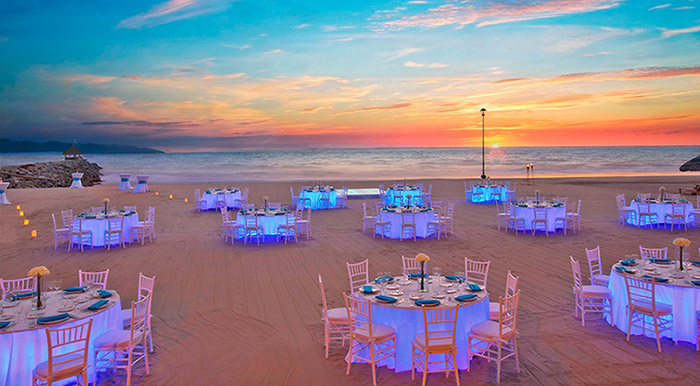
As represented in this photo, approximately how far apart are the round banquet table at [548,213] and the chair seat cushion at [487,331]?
9380 millimetres

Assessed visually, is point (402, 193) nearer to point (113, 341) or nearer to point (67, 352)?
point (113, 341)

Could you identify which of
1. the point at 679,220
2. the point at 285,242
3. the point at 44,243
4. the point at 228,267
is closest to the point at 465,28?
the point at 679,220

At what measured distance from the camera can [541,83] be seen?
92.0ft

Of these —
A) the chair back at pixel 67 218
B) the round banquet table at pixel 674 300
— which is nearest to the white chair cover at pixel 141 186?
the chair back at pixel 67 218

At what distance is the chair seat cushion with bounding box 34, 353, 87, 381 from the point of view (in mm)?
4621

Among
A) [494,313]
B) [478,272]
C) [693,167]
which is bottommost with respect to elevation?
[494,313]

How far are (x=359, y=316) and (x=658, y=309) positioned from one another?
158 inches

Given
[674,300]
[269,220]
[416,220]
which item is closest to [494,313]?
[674,300]

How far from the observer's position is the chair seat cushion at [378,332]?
5.28m

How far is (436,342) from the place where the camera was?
16.9 ft

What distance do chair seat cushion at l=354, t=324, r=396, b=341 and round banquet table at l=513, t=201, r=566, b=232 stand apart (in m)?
10.1

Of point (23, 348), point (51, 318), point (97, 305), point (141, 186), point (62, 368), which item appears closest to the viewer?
point (62, 368)

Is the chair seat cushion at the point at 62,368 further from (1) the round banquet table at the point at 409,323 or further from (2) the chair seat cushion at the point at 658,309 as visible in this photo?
(2) the chair seat cushion at the point at 658,309

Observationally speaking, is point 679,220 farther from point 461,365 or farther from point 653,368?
point 461,365
